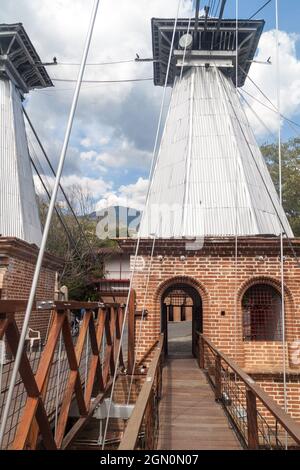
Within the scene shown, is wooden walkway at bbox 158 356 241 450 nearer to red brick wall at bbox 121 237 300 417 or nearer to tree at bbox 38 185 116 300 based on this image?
red brick wall at bbox 121 237 300 417

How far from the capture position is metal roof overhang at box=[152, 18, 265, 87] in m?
12.4

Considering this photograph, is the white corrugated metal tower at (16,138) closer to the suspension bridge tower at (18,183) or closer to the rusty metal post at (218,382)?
the suspension bridge tower at (18,183)

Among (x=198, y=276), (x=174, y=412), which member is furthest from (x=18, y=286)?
(x=174, y=412)

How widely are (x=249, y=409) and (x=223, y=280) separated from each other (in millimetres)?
4282

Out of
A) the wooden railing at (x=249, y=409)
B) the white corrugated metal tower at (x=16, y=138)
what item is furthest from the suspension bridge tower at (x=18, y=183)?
the wooden railing at (x=249, y=409)

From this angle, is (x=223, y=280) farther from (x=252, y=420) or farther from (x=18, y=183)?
(x=18, y=183)

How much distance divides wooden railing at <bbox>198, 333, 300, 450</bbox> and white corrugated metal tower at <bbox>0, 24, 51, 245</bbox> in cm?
610

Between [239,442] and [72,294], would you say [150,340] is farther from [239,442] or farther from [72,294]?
[72,294]

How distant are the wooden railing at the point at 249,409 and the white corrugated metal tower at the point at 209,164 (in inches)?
115

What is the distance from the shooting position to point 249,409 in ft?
12.5

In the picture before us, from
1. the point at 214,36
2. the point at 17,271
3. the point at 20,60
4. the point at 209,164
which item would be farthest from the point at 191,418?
the point at 20,60

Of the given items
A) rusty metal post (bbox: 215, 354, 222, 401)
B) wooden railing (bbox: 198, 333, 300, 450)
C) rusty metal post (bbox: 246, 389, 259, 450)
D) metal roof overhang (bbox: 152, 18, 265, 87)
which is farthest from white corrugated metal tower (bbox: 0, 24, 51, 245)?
rusty metal post (bbox: 246, 389, 259, 450)

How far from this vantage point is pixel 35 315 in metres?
10.4
